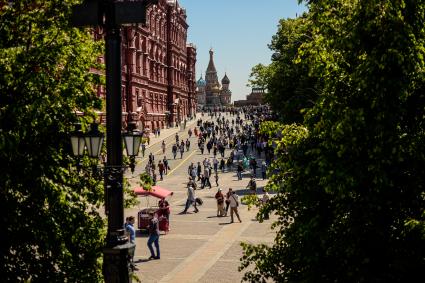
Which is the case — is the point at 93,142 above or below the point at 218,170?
above

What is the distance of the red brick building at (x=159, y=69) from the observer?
6544 centimetres

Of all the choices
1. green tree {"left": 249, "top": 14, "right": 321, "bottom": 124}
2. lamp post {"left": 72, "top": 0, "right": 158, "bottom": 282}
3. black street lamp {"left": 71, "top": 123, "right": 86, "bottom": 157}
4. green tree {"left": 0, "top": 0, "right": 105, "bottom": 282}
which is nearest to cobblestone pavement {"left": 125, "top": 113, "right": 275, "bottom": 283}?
green tree {"left": 0, "top": 0, "right": 105, "bottom": 282}

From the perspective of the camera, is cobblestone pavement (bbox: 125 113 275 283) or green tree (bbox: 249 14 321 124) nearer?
cobblestone pavement (bbox: 125 113 275 283)

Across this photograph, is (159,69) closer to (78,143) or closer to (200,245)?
(200,245)

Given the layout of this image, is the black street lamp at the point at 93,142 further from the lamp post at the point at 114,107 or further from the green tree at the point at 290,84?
the green tree at the point at 290,84

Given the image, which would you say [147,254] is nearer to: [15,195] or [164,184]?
[15,195]

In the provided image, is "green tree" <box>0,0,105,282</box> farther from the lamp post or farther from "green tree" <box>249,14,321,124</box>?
"green tree" <box>249,14,321,124</box>

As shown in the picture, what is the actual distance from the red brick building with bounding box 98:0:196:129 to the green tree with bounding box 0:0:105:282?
44379 millimetres

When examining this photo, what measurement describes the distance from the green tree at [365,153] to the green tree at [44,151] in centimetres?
360

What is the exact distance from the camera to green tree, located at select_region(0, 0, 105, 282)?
28.3 ft

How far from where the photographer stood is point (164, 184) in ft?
124

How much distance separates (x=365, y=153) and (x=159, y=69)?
75339mm

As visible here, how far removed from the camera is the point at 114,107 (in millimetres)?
6520

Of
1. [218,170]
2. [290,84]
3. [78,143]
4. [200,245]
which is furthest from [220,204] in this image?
[218,170]
